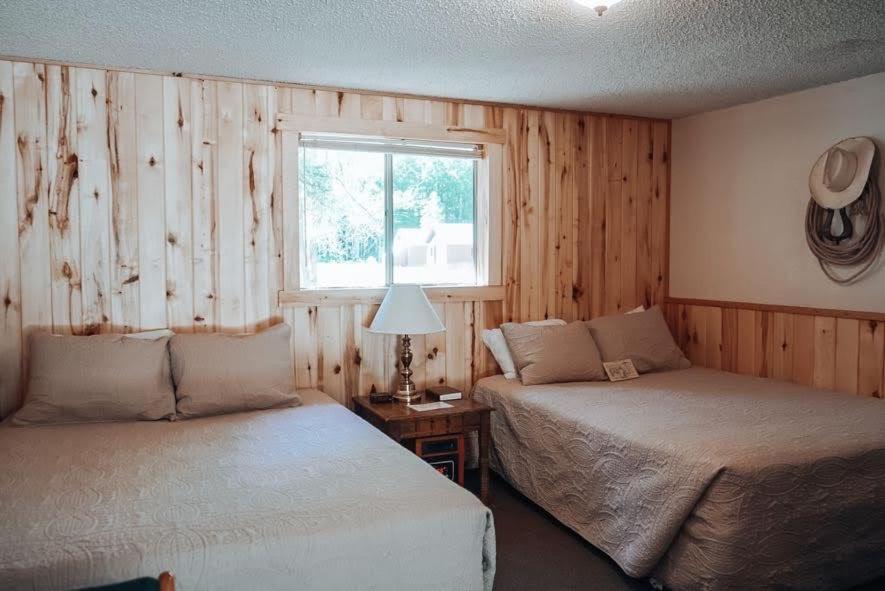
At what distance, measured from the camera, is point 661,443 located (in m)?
2.63

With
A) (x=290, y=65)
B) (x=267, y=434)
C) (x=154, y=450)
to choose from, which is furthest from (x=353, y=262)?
(x=154, y=450)

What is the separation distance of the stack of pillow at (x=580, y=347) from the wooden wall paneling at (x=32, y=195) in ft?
7.43

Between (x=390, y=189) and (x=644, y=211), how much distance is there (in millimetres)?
1764

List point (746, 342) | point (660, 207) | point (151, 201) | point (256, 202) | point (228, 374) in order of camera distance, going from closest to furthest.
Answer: point (228, 374) < point (151, 201) < point (256, 202) < point (746, 342) < point (660, 207)

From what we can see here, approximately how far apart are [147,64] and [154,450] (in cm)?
178

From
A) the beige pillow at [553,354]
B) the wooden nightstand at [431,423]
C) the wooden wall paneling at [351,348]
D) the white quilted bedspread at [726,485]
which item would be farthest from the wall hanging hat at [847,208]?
the wooden wall paneling at [351,348]

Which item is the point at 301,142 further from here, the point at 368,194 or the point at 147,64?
the point at 147,64

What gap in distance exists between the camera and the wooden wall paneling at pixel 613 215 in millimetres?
4363

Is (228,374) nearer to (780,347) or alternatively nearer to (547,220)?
(547,220)

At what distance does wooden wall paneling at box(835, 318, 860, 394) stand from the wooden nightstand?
6.01 ft

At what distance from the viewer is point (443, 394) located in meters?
3.65

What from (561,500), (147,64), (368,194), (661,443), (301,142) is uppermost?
(147,64)

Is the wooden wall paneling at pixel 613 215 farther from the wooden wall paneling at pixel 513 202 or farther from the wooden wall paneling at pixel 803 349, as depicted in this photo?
the wooden wall paneling at pixel 803 349

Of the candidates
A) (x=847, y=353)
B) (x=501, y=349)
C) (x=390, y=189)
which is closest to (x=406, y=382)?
(x=501, y=349)
